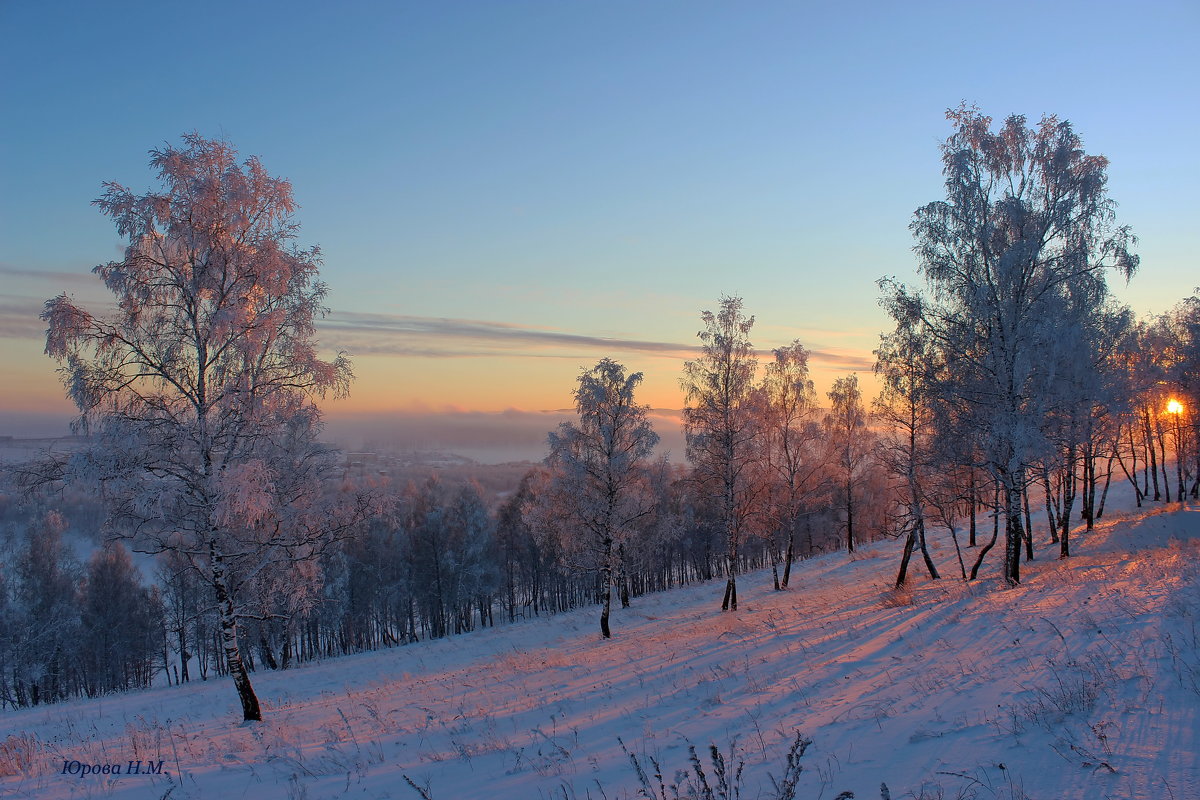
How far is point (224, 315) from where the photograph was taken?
1153cm

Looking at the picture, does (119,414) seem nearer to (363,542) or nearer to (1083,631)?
(1083,631)

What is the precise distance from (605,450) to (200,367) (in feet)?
47.9

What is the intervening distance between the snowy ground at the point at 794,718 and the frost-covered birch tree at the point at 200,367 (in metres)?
3.78

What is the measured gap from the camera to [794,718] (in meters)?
7.20

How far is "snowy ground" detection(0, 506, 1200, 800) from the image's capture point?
16.5 ft

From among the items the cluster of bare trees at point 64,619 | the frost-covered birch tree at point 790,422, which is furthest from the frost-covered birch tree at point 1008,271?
the cluster of bare trees at point 64,619

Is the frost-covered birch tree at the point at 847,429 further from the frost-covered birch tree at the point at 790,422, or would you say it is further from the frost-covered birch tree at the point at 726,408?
the frost-covered birch tree at the point at 726,408

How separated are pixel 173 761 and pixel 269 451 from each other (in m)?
6.68

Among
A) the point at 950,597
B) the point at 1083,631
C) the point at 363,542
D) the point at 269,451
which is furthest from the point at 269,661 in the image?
the point at 1083,631

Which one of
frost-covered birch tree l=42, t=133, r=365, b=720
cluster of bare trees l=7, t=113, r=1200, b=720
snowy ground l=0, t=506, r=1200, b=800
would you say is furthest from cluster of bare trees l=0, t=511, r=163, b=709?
frost-covered birch tree l=42, t=133, r=365, b=720

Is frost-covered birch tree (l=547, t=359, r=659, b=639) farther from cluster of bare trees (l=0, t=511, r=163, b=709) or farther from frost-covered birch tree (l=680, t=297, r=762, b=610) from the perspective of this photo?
cluster of bare trees (l=0, t=511, r=163, b=709)

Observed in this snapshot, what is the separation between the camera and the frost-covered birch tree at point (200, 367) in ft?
35.5

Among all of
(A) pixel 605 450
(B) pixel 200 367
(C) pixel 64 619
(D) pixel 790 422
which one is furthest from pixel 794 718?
(C) pixel 64 619

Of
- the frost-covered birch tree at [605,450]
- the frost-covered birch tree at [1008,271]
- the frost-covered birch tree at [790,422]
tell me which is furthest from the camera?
the frost-covered birch tree at [790,422]
